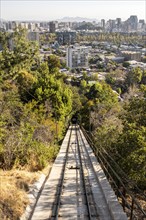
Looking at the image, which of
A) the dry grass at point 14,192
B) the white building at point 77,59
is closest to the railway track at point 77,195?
the dry grass at point 14,192

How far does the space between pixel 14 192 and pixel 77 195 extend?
2.32m

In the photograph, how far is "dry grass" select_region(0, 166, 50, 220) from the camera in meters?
8.16

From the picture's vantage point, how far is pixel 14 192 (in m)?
8.97

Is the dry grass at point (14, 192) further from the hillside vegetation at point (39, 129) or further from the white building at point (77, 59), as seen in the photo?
the white building at point (77, 59)

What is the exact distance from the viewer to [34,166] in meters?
12.4

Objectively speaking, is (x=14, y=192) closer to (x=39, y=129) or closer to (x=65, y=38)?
(x=39, y=129)

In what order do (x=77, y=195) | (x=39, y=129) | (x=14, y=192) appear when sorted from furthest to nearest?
(x=39, y=129) → (x=77, y=195) → (x=14, y=192)

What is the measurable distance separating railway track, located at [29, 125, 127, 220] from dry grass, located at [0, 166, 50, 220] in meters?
0.44

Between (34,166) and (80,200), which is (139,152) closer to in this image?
(80,200)

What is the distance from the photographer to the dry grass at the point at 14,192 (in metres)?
8.16

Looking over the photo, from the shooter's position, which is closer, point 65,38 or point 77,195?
point 77,195

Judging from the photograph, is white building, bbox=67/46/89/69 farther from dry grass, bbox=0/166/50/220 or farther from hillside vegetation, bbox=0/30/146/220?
dry grass, bbox=0/166/50/220

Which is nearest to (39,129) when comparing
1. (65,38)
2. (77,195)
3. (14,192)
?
(77,195)

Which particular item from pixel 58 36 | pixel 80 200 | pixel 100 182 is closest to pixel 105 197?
pixel 80 200
